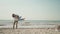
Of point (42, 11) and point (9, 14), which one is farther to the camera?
point (42, 11)

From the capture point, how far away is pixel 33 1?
3.85 metres

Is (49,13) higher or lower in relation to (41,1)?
lower

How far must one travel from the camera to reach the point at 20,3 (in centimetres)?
387

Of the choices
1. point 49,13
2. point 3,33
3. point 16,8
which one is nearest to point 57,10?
point 49,13

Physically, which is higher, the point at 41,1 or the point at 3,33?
the point at 41,1

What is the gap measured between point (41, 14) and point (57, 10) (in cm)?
47

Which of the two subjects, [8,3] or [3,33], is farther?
[8,3]

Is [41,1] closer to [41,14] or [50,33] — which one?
[41,14]

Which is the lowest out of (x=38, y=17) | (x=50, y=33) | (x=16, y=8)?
(x=50, y=33)

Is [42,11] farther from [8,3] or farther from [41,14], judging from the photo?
[8,3]

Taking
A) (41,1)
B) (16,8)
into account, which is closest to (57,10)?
(41,1)

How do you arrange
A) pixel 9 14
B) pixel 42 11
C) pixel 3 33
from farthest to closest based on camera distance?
pixel 42 11 < pixel 9 14 < pixel 3 33

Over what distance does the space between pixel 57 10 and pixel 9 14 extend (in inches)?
53.4

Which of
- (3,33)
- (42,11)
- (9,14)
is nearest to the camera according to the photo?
(3,33)
